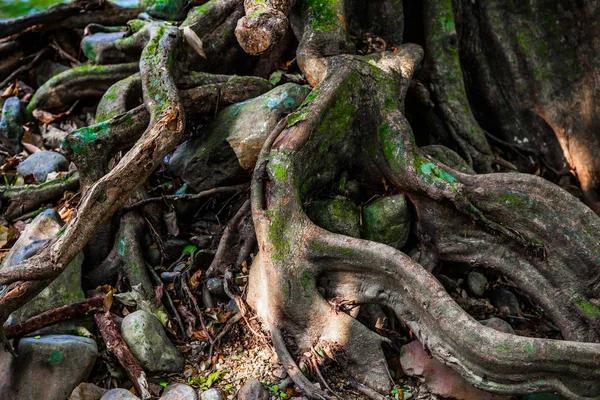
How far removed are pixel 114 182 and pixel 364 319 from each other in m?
1.90

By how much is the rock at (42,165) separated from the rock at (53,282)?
123 centimetres

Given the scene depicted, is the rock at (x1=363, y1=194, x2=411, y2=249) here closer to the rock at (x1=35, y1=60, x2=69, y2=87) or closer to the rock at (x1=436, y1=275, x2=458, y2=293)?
the rock at (x1=436, y1=275, x2=458, y2=293)

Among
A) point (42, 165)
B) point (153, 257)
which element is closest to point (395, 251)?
point (153, 257)

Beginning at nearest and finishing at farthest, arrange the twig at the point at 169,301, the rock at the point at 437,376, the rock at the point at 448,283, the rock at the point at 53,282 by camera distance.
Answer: the rock at the point at 437,376 < the rock at the point at 53,282 < the twig at the point at 169,301 < the rock at the point at 448,283

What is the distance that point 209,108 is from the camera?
4738 millimetres

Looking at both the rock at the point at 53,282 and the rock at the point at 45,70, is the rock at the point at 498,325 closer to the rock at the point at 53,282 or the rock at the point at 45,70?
the rock at the point at 53,282

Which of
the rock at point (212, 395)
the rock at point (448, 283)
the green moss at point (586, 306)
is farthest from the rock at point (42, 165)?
the green moss at point (586, 306)

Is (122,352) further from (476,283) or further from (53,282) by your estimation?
(476,283)

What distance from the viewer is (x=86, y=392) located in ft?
11.2

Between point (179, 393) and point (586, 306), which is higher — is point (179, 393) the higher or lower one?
the lower one

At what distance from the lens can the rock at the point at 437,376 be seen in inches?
142

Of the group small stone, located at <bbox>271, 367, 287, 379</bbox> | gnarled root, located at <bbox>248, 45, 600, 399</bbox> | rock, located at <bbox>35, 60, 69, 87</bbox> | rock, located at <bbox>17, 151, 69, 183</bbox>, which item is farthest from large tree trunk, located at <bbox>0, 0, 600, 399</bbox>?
rock, located at <bbox>35, 60, 69, 87</bbox>

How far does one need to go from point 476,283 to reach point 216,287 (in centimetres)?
200

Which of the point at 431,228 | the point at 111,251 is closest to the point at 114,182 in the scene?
the point at 111,251
